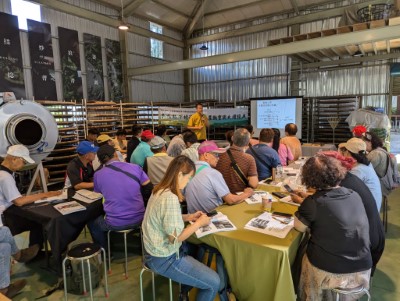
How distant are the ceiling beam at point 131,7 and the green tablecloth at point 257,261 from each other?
30.5 feet

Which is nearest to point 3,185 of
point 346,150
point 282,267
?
point 282,267

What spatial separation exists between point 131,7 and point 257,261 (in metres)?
9.82

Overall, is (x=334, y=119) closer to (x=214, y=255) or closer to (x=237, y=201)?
(x=237, y=201)

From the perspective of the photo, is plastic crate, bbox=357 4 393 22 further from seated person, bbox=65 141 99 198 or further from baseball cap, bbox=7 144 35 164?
baseball cap, bbox=7 144 35 164

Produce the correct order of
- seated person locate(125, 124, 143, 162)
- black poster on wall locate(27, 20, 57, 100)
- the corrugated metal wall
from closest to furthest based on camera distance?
seated person locate(125, 124, 143, 162)
black poster on wall locate(27, 20, 57, 100)
the corrugated metal wall

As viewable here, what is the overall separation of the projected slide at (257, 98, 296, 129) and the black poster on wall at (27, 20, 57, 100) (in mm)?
6568

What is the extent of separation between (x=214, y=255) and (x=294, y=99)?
7.46 m

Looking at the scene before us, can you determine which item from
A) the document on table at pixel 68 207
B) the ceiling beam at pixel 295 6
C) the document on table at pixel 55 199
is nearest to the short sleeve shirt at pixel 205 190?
the document on table at pixel 68 207

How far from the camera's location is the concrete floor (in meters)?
2.73

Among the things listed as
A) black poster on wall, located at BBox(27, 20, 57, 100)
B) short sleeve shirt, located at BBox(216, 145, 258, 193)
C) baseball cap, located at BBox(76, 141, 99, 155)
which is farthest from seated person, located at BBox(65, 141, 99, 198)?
black poster on wall, located at BBox(27, 20, 57, 100)

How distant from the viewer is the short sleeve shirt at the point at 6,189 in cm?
273

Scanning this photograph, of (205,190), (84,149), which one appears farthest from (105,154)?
(205,190)

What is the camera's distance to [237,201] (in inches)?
105

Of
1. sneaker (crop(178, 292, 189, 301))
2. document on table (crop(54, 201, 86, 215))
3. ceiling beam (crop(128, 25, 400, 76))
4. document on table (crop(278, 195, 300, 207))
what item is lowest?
sneaker (crop(178, 292, 189, 301))
